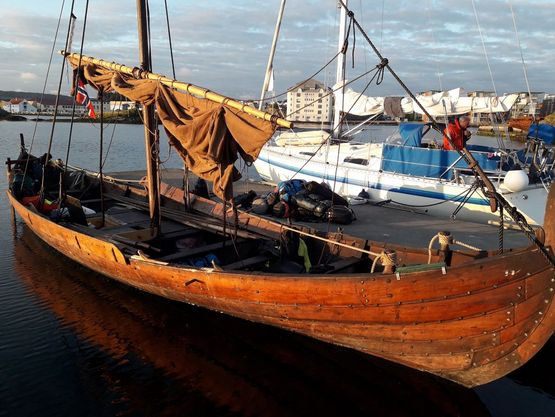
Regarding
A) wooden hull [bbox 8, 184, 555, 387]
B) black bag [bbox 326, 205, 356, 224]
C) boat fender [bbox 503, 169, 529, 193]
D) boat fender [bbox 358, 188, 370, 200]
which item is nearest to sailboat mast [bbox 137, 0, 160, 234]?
wooden hull [bbox 8, 184, 555, 387]

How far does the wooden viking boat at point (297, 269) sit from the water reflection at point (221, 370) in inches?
18.9

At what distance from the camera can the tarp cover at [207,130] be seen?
20.9ft

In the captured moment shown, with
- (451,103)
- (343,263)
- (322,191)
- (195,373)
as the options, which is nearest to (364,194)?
(322,191)

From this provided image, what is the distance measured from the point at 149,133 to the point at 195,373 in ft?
15.0

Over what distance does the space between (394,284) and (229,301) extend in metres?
2.73

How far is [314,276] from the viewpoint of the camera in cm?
552

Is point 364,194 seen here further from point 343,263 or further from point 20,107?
point 20,107

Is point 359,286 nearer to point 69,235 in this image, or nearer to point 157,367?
point 157,367

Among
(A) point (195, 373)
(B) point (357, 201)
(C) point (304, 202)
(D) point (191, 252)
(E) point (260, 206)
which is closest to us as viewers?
(A) point (195, 373)

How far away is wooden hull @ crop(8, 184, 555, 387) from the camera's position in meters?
4.52

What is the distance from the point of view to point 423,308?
16.2 feet

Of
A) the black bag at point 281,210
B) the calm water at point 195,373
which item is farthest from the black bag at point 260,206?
the calm water at point 195,373

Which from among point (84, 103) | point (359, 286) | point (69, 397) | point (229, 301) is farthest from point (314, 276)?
point (84, 103)

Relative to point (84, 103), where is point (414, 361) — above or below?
below
